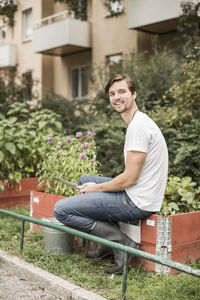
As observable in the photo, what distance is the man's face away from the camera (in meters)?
3.50

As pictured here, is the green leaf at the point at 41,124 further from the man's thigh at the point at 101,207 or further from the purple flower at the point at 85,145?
the man's thigh at the point at 101,207

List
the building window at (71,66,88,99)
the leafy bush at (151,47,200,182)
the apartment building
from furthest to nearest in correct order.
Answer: the building window at (71,66,88,99), the apartment building, the leafy bush at (151,47,200,182)

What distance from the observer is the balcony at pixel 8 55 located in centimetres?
1889

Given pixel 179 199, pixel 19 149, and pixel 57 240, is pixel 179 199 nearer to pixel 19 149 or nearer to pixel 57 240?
pixel 57 240

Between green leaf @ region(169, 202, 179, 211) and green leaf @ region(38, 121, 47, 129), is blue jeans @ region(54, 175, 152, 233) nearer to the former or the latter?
green leaf @ region(169, 202, 179, 211)

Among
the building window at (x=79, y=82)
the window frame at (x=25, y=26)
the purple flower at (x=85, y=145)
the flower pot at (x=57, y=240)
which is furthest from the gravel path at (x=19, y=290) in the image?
the window frame at (x=25, y=26)

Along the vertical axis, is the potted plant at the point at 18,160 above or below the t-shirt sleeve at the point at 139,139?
below

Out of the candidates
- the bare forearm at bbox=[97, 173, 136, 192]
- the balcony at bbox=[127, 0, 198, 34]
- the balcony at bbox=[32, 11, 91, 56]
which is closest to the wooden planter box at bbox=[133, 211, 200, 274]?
the bare forearm at bbox=[97, 173, 136, 192]

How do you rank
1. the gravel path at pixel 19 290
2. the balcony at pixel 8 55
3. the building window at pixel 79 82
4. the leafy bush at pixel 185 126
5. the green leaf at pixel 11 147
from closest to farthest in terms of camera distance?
the gravel path at pixel 19 290 → the leafy bush at pixel 185 126 → the green leaf at pixel 11 147 → the building window at pixel 79 82 → the balcony at pixel 8 55

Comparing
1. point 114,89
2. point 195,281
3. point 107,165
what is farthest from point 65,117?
point 195,281

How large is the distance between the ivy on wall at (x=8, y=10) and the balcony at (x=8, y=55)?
11356 mm

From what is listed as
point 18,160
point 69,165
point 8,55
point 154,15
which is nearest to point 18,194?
point 18,160

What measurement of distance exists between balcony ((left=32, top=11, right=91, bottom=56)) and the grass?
39.5 feet

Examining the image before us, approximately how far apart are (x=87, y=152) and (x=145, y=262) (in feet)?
5.43
